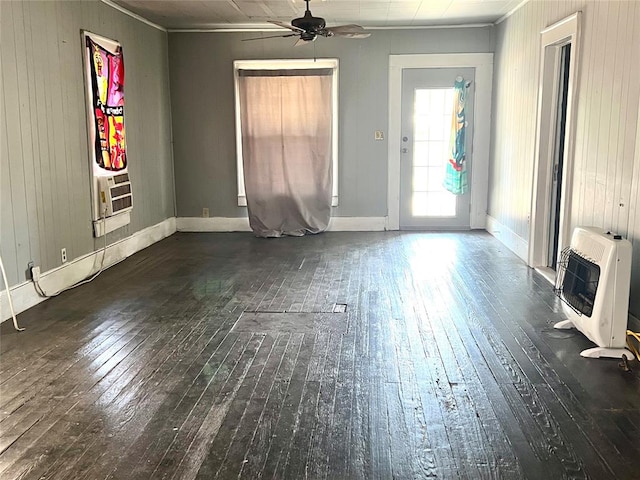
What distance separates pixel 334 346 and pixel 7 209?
2.53m

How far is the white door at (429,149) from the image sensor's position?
739 centimetres

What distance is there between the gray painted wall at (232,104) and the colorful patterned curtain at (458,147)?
53 centimetres

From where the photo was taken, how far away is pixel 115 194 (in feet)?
19.1

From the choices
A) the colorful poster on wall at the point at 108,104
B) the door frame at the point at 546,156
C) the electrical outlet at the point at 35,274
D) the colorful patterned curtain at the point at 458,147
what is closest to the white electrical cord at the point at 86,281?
the electrical outlet at the point at 35,274

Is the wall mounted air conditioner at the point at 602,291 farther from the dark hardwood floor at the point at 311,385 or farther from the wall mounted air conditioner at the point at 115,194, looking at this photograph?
the wall mounted air conditioner at the point at 115,194

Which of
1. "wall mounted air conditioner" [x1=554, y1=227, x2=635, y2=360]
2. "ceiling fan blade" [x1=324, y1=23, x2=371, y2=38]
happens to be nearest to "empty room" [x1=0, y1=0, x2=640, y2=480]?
"wall mounted air conditioner" [x1=554, y1=227, x2=635, y2=360]

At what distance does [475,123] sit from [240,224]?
3296 millimetres

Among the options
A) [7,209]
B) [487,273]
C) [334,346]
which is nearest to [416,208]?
[487,273]

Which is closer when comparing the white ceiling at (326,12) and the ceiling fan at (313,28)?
the ceiling fan at (313,28)

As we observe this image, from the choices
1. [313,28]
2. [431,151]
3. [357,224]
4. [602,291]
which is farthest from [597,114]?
[357,224]

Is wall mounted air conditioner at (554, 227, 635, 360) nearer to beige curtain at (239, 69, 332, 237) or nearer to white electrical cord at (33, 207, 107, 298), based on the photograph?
white electrical cord at (33, 207, 107, 298)

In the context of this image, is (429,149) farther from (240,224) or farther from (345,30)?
(345,30)

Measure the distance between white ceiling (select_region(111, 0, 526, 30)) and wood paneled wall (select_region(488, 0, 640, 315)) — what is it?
2.00 ft

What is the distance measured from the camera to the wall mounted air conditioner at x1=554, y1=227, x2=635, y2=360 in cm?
325
